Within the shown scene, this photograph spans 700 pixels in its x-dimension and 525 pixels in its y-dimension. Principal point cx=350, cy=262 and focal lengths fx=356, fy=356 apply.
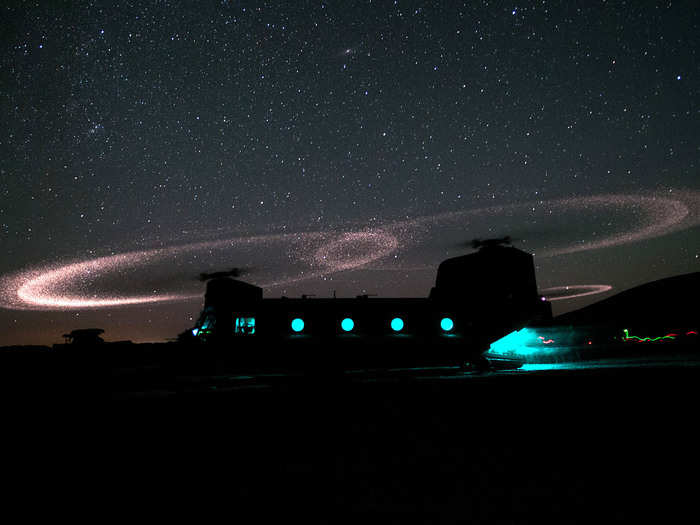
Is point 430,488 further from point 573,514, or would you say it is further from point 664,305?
point 664,305

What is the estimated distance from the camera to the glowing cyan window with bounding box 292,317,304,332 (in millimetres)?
22703

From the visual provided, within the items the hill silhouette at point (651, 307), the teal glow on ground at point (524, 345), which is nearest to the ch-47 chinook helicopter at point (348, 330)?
the teal glow on ground at point (524, 345)

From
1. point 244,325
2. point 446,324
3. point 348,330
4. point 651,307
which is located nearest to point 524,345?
point 446,324

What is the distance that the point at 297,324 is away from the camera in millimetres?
22766

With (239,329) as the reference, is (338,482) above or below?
below

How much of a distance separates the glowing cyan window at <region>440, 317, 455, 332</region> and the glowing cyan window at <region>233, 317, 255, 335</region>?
1242cm

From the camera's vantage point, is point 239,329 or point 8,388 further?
point 239,329

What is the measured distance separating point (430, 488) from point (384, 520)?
2.36 feet

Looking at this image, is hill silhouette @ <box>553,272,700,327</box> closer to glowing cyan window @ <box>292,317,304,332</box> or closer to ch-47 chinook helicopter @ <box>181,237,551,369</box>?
ch-47 chinook helicopter @ <box>181,237,551,369</box>

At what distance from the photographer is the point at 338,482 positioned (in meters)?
3.42

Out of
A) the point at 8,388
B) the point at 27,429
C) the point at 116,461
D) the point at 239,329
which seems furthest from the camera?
the point at 239,329

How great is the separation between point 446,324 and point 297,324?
9975 mm

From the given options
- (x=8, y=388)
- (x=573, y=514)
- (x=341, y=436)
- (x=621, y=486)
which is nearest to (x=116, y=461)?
(x=341, y=436)

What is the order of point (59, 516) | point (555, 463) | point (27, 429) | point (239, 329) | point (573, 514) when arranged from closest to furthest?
point (573, 514), point (59, 516), point (555, 463), point (27, 429), point (239, 329)
